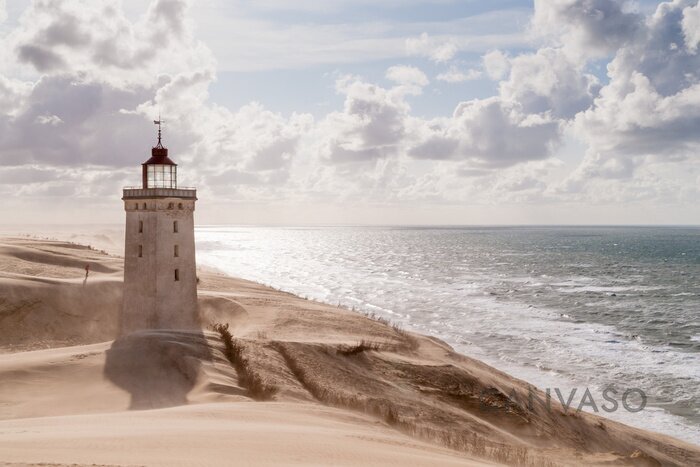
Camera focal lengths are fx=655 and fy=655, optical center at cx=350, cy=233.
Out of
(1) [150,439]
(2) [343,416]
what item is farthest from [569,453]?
(1) [150,439]

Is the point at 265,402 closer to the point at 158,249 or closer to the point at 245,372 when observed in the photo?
the point at 245,372

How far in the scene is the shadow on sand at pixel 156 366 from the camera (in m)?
17.9

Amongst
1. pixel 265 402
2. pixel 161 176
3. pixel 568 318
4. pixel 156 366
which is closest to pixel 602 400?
pixel 265 402

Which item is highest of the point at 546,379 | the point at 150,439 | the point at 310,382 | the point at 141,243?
the point at 141,243

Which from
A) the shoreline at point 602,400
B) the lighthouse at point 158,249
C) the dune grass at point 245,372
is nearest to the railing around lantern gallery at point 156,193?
the lighthouse at point 158,249

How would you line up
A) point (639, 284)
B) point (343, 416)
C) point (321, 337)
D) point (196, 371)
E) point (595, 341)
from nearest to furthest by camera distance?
point (343, 416) < point (196, 371) < point (321, 337) < point (595, 341) < point (639, 284)

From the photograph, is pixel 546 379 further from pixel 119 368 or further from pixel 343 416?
pixel 119 368

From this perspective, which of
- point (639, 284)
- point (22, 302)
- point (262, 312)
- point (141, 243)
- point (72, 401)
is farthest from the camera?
point (639, 284)

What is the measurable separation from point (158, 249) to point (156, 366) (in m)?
7.18

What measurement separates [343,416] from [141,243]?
13625 millimetres

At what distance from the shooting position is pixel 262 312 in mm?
32812

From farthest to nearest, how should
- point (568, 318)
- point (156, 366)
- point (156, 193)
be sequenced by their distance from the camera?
1. point (568, 318)
2. point (156, 193)
3. point (156, 366)

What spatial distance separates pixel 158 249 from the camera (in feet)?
84.3

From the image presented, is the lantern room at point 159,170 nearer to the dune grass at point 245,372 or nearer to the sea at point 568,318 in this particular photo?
the dune grass at point 245,372
